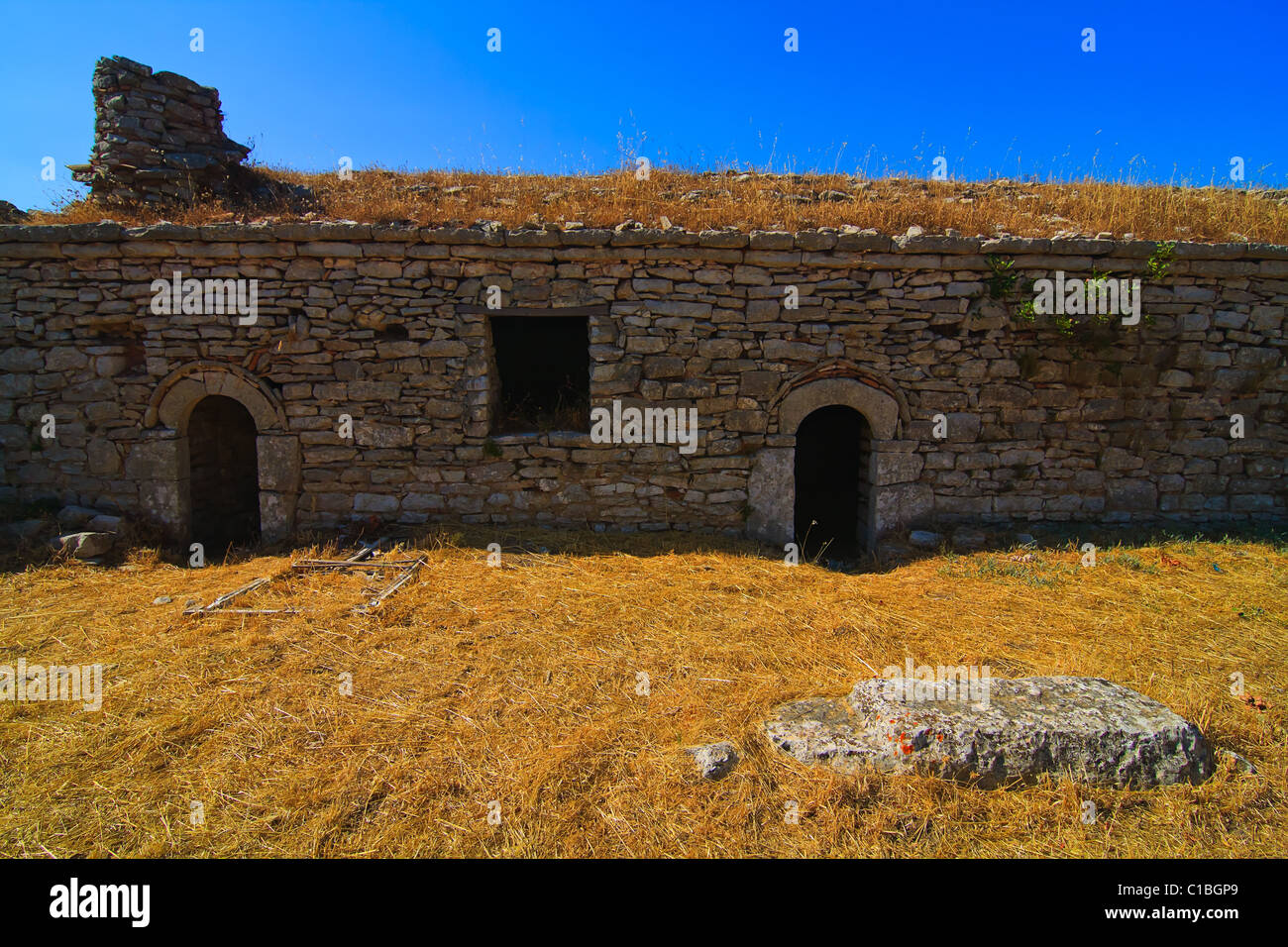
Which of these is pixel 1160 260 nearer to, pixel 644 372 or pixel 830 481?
pixel 830 481

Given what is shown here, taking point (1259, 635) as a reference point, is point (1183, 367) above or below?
above

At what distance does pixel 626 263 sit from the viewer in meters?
6.28

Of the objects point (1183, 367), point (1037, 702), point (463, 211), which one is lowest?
point (1037, 702)

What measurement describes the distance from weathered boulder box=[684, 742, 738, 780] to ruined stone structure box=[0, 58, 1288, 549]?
3518 millimetres

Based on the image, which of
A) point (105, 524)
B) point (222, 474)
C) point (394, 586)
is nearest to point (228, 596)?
point (394, 586)

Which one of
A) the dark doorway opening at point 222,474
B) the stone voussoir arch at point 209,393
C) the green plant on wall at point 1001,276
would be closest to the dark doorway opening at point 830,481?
the green plant on wall at point 1001,276

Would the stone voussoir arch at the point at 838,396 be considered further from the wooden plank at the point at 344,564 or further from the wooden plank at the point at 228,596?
the wooden plank at the point at 228,596

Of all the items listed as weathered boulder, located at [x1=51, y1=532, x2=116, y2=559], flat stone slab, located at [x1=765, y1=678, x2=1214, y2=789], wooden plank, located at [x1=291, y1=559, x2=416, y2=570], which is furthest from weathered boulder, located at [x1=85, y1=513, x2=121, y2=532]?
flat stone slab, located at [x1=765, y1=678, x2=1214, y2=789]

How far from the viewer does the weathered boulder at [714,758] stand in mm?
3002

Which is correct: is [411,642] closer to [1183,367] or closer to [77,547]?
[77,547]

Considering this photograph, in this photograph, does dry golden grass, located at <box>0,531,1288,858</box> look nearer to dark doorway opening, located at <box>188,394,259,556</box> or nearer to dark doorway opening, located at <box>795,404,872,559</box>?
dark doorway opening, located at <box>188,394,259,556</box>
